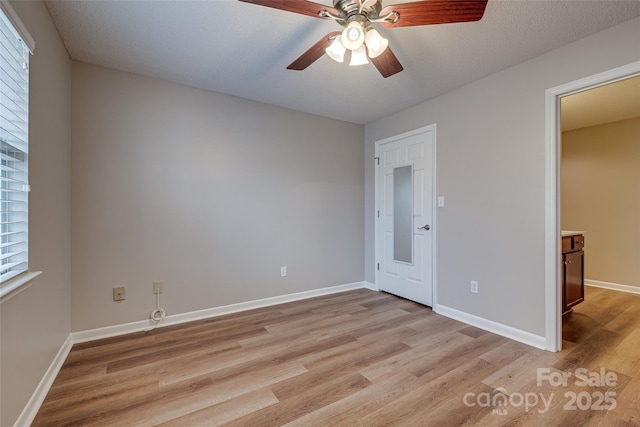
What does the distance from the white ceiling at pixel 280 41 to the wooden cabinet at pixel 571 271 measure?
191 centimetres

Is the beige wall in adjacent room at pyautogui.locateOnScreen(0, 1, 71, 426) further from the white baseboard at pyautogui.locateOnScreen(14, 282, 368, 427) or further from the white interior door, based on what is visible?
the white interior door

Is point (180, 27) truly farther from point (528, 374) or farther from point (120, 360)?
point (528, 374)

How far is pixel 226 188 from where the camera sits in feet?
9.98

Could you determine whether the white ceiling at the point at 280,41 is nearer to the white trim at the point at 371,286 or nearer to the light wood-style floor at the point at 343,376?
the light wood-style floor at the point at 343,376

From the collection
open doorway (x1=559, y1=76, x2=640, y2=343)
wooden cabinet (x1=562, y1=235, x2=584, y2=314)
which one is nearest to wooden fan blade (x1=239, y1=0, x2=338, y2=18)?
wooden cabinet (x1=562, y1=235, x2=584, y2=314)

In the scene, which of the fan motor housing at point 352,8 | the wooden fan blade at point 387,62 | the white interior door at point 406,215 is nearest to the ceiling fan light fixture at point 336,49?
the fan motor housing at point 352,8

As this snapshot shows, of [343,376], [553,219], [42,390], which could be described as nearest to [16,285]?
[42,390]

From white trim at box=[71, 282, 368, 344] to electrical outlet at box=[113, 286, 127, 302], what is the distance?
0.24 metres

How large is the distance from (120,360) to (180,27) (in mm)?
2492

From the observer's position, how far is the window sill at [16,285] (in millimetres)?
1207

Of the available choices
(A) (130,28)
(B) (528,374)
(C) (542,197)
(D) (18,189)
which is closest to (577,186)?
(C) (542,197)

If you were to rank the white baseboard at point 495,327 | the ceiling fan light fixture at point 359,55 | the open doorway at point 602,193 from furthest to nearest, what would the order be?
the open doorway at point 602,193 → the white baseboard at point 495,327 → the ceiling fan light fixture at point 359,55

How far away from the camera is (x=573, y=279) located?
2.93 metres

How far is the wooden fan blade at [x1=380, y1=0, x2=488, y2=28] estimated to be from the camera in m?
1.34
